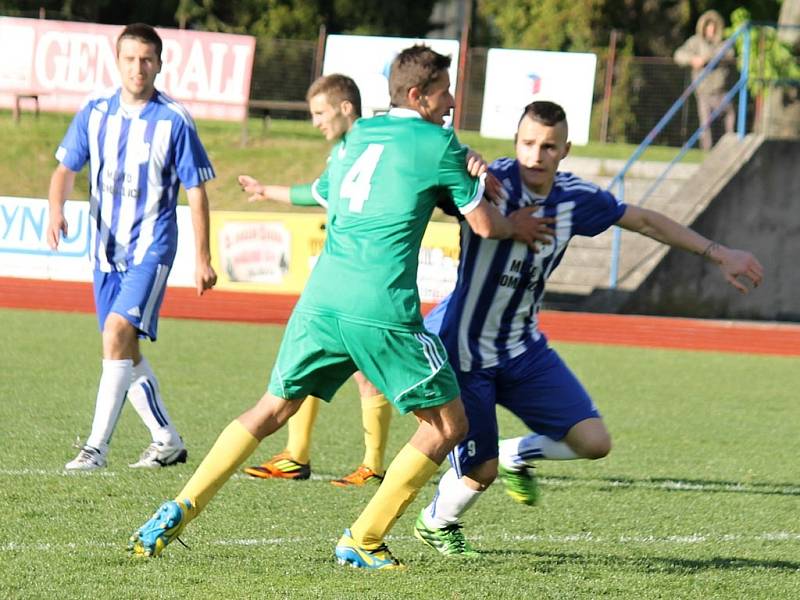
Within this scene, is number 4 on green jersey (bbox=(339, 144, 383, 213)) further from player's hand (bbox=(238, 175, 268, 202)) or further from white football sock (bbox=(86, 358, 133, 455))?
white football sock (bbox=(86, 358, 133, 455))

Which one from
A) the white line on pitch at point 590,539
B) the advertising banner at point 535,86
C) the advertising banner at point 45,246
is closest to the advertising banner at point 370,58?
the advertising banner at point 535,86

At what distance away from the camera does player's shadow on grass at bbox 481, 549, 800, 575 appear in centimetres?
529

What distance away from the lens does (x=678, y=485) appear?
7.29 metres

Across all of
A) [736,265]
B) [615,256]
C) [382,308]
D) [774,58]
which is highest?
[774,58]

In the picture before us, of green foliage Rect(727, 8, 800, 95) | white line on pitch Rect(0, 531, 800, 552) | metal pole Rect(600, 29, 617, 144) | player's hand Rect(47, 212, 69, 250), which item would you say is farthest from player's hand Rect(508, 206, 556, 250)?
metal pole Rect(600, 29, 617, 144)

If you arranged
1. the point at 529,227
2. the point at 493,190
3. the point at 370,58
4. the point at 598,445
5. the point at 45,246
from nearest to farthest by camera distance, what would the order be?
1. the point at 529,227
2. the point at 493,190
3. the point at 598,445
4. the point at 45,246
5. the point at 370,58

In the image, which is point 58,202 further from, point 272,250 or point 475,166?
point 272,250

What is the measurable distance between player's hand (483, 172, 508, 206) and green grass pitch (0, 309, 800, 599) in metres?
1.34

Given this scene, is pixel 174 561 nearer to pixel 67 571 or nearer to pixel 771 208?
pixel 67 571

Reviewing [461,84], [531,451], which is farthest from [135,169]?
[461,84]

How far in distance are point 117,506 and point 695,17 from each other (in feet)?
104

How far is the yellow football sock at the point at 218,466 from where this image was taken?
4902 millimetres

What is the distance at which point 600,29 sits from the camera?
115 ft

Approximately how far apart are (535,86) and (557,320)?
578 centimetres
